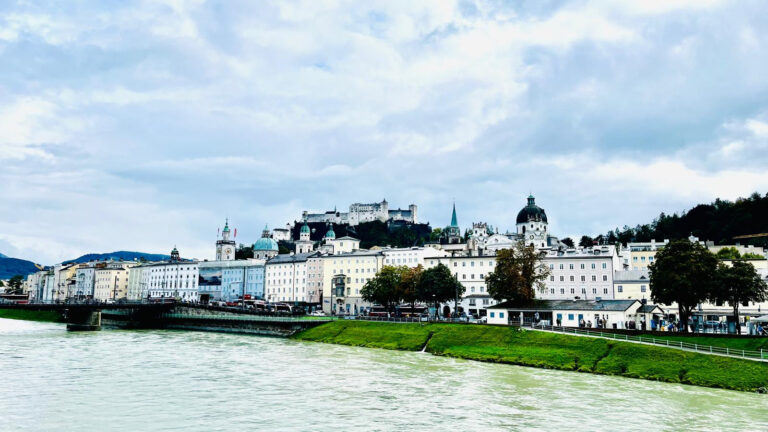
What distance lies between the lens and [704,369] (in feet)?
137

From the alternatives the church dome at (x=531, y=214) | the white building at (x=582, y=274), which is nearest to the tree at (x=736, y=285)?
the white building at (x=582, y=274)

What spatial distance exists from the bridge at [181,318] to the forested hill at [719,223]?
114246 mm

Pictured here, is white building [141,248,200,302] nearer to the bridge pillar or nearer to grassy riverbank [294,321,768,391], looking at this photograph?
the bridge pillar

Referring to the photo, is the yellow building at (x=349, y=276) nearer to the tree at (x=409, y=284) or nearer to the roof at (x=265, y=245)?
the tree at (x=409, y=284)

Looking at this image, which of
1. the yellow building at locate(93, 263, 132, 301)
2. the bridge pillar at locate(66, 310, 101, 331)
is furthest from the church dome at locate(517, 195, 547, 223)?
the yellow building at locate(93, 263, 132, 301)

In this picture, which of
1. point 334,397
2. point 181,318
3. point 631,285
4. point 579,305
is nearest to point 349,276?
point 181,318

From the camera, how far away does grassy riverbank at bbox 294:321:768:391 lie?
40.6m

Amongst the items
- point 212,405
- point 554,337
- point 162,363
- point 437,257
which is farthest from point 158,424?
point 437,257

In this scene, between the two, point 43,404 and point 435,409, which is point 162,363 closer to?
point 43,404

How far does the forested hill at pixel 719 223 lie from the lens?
154000mm

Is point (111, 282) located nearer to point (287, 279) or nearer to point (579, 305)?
point (287, 279)

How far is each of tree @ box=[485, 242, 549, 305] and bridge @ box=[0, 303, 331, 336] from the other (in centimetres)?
2395

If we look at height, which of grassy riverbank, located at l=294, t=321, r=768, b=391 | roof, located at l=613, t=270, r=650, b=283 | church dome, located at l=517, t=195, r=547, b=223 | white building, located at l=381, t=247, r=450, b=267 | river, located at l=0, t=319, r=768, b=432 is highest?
church dome, located at l=517, t=195, r=547, b=223

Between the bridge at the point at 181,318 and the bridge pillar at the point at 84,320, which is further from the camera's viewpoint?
the bridge pillar at the point at 84,320
